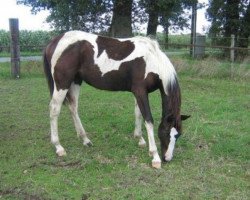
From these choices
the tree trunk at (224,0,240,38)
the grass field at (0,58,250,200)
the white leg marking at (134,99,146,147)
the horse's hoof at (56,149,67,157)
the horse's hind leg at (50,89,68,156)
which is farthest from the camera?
the tree trunk at (224,0,240,38)

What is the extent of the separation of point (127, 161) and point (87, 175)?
2.32ft

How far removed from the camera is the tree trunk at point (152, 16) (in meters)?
15.0

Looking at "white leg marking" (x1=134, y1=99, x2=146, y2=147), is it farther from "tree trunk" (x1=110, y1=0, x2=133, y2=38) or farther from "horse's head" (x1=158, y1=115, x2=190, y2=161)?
"tree trunk" (x1=110, y1=0, x2=133, y2=38)

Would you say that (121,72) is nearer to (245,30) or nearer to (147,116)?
(147,116)

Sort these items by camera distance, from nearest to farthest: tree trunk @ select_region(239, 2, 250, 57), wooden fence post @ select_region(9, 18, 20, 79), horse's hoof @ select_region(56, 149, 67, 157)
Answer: horse's hoof @ select_region(56, 149, 67, 157) → wooden fence post @ select_region(9, 18, 20, 79) → tree trunk @ select_region(239, 2, 250, 57)

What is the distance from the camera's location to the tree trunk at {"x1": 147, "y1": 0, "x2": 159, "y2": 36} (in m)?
15.0

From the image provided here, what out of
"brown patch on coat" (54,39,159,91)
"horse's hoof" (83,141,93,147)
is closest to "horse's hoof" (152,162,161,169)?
"brown patch on coat" (54,39,159,91)

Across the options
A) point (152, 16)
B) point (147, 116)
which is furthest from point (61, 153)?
point (152, 16)

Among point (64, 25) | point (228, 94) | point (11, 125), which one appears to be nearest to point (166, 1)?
point (64, 25)

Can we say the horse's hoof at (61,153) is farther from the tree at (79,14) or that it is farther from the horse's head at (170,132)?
the tree at (79,14)

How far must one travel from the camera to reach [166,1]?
14281mm

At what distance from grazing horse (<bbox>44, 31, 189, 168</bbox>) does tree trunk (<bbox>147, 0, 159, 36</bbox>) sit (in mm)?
9352

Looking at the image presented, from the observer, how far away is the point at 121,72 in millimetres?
5680

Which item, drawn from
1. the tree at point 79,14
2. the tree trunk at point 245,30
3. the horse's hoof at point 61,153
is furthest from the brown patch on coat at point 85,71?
the tree trunk at point 245,30
